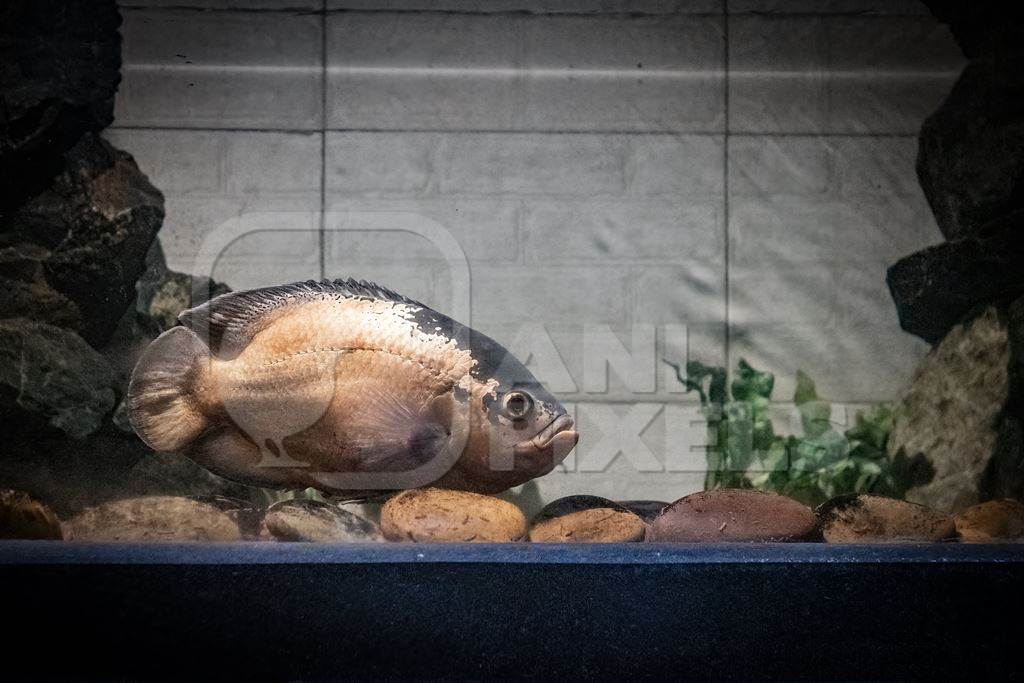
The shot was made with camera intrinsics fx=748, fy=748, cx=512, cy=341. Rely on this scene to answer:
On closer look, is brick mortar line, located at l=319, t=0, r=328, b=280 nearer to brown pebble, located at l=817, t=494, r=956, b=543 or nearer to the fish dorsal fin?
the fish dorsal fin

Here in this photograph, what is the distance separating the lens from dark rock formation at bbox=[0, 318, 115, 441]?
1769 millimetres

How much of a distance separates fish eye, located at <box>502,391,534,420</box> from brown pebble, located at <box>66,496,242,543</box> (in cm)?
57

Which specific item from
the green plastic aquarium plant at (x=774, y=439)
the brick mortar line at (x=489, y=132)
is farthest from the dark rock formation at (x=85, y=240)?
the green plastic aquarium plant at (x=774, y=439)

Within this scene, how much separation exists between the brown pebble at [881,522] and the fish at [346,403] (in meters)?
0.54

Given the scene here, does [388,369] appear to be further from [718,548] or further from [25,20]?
[25,20]

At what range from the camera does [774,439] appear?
2119mm

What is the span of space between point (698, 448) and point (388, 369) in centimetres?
95

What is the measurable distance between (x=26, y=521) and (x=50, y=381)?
0.53 meters

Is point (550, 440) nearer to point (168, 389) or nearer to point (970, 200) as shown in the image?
point (168, 389)

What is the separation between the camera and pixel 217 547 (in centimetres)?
124

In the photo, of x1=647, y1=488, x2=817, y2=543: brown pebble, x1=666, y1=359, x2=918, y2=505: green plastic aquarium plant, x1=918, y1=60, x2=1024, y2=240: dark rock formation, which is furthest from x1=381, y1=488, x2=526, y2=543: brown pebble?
x1=918, y1=60, x2=1024, y2=240: dark rock formation

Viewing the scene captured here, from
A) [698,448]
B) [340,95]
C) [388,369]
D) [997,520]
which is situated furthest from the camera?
[698,448]

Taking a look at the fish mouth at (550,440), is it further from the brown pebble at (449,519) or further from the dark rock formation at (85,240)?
the dark rock formation at (85,240)

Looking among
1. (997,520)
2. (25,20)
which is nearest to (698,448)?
(997,520)
